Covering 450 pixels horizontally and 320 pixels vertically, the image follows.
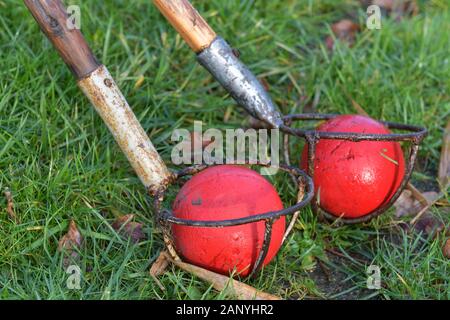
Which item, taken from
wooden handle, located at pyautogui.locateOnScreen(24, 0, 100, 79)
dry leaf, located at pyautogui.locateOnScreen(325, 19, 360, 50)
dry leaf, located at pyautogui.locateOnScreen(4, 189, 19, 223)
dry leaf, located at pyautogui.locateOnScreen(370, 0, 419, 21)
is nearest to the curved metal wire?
wooden handle, located at pyautogui.locateOnScreen(24, 0, 100, 79)

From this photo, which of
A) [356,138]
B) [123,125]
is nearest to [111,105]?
[123,125]

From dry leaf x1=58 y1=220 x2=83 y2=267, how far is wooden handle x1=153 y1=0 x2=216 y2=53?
0.91m

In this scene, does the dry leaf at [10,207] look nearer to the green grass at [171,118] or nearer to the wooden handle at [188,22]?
the green grass at [171,118]

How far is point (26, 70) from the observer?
3.56 meters

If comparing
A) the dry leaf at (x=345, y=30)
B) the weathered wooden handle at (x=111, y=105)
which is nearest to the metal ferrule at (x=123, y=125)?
the weathered wooden handle at (x=111, y=105)

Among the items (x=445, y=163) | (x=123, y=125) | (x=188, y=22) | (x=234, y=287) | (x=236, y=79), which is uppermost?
(x=188, y=22)

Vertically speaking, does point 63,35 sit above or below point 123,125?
above

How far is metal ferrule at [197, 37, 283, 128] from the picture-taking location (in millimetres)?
3205

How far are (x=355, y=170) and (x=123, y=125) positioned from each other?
36.6 inches

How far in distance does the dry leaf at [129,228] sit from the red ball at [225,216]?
Answer: 342 millimetres

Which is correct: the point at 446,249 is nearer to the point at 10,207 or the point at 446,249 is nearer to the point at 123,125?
the point at 123,125

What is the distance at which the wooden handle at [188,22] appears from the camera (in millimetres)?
3162

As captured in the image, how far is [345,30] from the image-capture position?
457 centimetres
